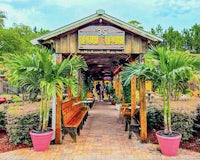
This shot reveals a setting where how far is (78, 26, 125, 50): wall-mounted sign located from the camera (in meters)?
7.66

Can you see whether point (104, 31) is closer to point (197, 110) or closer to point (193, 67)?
point (193, 67)

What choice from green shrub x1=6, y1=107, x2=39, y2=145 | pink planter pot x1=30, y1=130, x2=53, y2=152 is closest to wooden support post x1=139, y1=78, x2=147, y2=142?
pink planter pot x1=30, y1=130, x2=53, y2=152

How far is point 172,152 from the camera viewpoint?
20.1 ft

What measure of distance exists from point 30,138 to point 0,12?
87.9 ft

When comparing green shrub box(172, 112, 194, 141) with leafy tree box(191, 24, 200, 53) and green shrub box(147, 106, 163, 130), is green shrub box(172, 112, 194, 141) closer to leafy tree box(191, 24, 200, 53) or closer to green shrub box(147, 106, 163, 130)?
green shrub box(147, 106, 163, 130)

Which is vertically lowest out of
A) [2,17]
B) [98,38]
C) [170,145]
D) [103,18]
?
[170,145]

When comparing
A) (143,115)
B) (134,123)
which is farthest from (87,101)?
(143,115)

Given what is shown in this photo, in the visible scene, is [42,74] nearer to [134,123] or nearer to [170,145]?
Result: [134,123]

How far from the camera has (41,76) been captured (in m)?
6.84

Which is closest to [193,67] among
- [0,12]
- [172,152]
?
Answer: [172,152]

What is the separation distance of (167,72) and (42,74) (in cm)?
320

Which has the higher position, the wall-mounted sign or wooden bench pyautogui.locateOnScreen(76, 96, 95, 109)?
the wall-mounted sign

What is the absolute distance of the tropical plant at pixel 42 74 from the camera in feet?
21.3

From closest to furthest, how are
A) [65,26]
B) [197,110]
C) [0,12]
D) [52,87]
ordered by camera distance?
[52,87] < [65,26] < [197,110] < [0,12]
